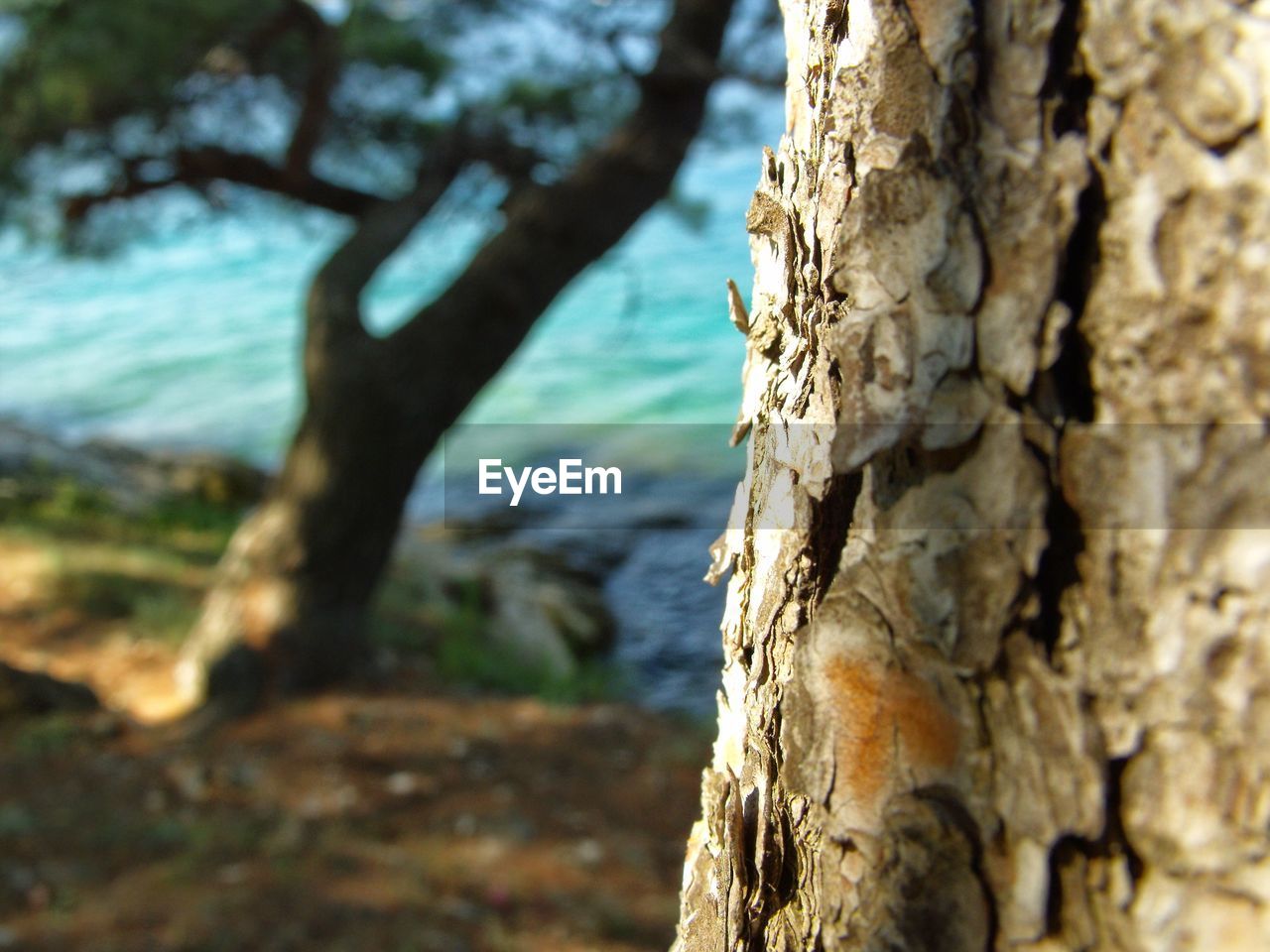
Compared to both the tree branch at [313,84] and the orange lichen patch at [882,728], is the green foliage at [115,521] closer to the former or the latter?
the tree branch at [313,84]

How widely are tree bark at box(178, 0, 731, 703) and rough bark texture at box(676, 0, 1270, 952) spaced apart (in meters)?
3.40

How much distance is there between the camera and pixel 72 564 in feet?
19.4

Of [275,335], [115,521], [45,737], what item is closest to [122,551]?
[115,521]

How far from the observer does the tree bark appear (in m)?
4.10

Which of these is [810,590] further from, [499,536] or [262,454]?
[262,454]

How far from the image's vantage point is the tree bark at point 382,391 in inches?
161

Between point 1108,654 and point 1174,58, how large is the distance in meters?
0.30

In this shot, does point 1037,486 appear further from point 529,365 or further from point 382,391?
point 529,365

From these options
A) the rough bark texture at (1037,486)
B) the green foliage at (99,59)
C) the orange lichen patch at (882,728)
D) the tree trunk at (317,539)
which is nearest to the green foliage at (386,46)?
the green foliage at (99,59)

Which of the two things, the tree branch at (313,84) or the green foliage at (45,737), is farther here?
the tree branch at (313,84)

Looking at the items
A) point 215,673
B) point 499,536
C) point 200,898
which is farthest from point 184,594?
point 499,536

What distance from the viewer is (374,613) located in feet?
19.3

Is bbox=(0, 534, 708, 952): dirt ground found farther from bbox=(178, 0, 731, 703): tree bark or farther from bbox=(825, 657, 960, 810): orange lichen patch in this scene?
bbox=(825, 657, 960, 810): orange lichen patch

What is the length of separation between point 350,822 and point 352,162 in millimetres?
3192
